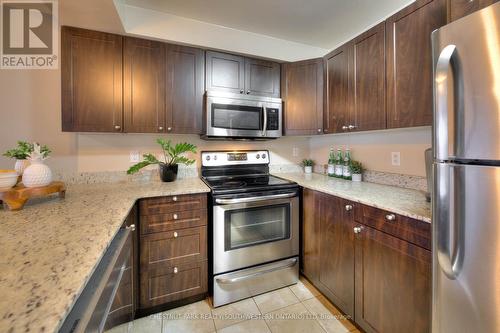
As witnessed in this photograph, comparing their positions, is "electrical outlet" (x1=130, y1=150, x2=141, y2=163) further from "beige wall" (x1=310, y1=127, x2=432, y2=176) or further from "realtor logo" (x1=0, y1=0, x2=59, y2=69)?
"beige wall" (x1=310, y1=127, x2=432, y2=176)

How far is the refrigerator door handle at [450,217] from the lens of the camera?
2.58 feet

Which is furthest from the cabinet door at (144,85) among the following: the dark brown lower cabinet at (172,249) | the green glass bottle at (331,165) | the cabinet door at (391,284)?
the cabinet door at (391,284)

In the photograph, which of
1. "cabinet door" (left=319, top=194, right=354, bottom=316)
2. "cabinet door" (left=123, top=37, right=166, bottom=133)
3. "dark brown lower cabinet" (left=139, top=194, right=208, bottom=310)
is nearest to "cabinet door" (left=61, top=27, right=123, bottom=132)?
"cabinet door" (left=123, top=37, right=166, bottom=133)

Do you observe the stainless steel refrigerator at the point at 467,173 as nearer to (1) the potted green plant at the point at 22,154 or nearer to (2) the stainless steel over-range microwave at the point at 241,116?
(2) the stainless steel over-range microwave at the point at 241,116

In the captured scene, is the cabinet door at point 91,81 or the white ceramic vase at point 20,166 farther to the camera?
the cabinet door at point 91,81

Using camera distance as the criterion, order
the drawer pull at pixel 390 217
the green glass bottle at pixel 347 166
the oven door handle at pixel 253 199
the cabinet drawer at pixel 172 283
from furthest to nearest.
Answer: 1. the green glass bottle at pixel 347 166
2. the oven door handle at pixel 253 199
3. the cabinet drawer at pixel 172 283
4. the drawer pull at pixel 390 217

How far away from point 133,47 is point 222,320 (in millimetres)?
2285

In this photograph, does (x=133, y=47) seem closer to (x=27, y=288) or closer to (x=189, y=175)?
(x=189, y=175)

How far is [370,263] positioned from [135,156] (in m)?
2.14

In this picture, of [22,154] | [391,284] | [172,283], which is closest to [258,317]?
[172,283]

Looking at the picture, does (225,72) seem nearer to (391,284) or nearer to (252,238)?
(252,238)

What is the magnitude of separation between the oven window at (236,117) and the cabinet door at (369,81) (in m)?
0.88

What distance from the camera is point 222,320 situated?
5.36 feet

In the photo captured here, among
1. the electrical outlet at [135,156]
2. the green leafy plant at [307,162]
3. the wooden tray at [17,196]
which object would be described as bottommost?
the wooden tray at [17,196]
